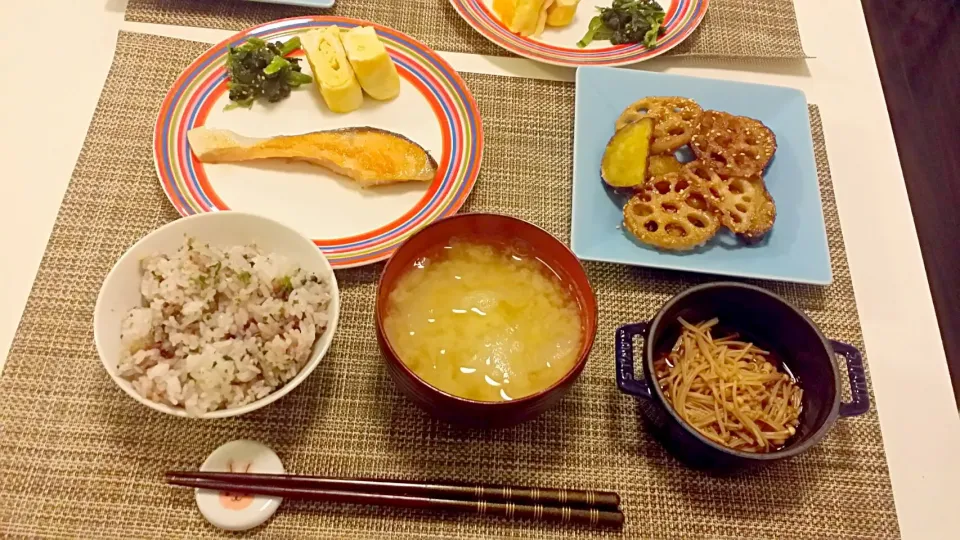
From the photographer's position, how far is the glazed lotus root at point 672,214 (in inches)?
56.1

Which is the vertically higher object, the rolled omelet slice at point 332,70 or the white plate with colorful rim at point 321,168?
the rolled omelet slice at point 332,70

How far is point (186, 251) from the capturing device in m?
1.18

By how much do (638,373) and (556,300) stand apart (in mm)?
218

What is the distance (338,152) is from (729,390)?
98 centimetres

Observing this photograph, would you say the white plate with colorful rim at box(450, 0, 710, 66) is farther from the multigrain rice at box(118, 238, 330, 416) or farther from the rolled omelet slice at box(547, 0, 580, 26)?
the multigrain rice at box(118, 238, 330, 416)

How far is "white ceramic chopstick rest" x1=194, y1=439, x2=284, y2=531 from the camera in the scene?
110 cm

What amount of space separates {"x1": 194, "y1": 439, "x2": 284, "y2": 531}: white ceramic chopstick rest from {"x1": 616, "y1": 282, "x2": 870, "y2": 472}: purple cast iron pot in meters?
0.65

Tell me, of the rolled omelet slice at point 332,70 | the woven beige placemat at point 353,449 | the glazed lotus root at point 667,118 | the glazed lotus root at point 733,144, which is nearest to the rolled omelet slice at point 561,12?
the glazed lotus root at point 667,118

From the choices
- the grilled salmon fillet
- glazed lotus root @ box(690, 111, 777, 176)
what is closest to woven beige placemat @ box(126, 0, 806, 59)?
glazed lotus root @ box(690, 111, 777, 176)

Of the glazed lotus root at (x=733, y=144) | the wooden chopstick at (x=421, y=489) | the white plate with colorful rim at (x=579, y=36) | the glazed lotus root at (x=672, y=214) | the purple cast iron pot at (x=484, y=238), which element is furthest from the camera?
the white plate with colorful rim at (x=579, y=36)

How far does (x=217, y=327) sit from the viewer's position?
1.12 metres

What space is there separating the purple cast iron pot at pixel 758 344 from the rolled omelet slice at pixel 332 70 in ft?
2.94

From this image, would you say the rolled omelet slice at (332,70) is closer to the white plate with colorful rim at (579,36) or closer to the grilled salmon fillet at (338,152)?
the grilled salmon fillet at (338,152)

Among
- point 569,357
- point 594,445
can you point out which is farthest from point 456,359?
point 594,445
